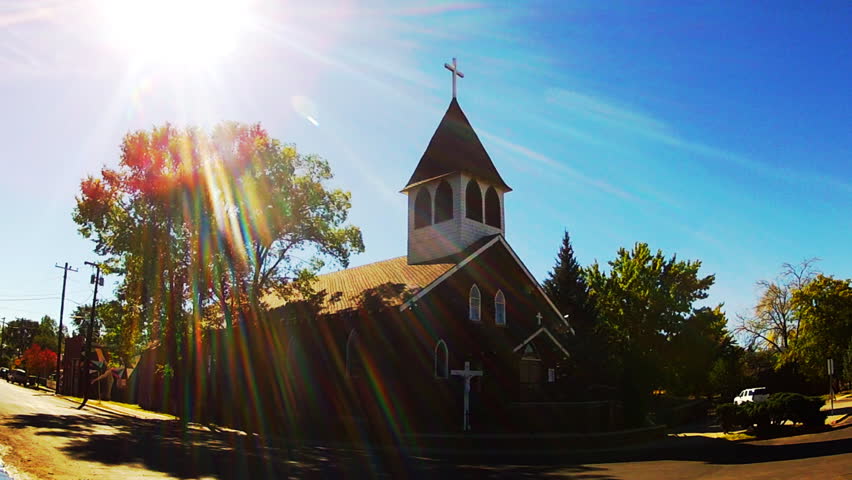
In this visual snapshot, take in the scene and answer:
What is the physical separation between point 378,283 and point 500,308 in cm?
584

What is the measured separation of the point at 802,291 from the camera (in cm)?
4000

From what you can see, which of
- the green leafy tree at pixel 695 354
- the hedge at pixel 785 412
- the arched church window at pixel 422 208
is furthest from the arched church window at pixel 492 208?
the green leafy tree at pixel 695 354

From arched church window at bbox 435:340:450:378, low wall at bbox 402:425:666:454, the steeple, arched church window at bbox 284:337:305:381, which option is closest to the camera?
low wall at bbox 402:425:666:454

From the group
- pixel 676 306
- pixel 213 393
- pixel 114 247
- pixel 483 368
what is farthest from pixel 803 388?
pixel 114 247

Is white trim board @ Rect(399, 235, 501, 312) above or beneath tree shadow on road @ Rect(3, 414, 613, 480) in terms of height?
above

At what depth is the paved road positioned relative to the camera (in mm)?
13164

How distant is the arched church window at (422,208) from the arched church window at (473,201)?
6.86ft

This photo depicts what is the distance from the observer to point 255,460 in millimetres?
15867

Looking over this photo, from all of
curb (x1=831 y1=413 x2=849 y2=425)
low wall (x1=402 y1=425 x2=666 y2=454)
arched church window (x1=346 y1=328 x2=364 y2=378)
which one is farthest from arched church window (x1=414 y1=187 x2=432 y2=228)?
curb (x1=831 y1=413 x2=849 y2=425)

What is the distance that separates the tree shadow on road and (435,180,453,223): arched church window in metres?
13.0

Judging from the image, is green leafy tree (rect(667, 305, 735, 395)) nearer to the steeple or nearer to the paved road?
the steeple

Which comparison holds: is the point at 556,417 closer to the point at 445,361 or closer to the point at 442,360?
the point at 445,361

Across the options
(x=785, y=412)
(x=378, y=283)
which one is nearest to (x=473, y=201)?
(x=378, y=283)

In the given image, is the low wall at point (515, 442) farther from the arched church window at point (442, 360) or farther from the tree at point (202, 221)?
the tree at point (202, 221)
